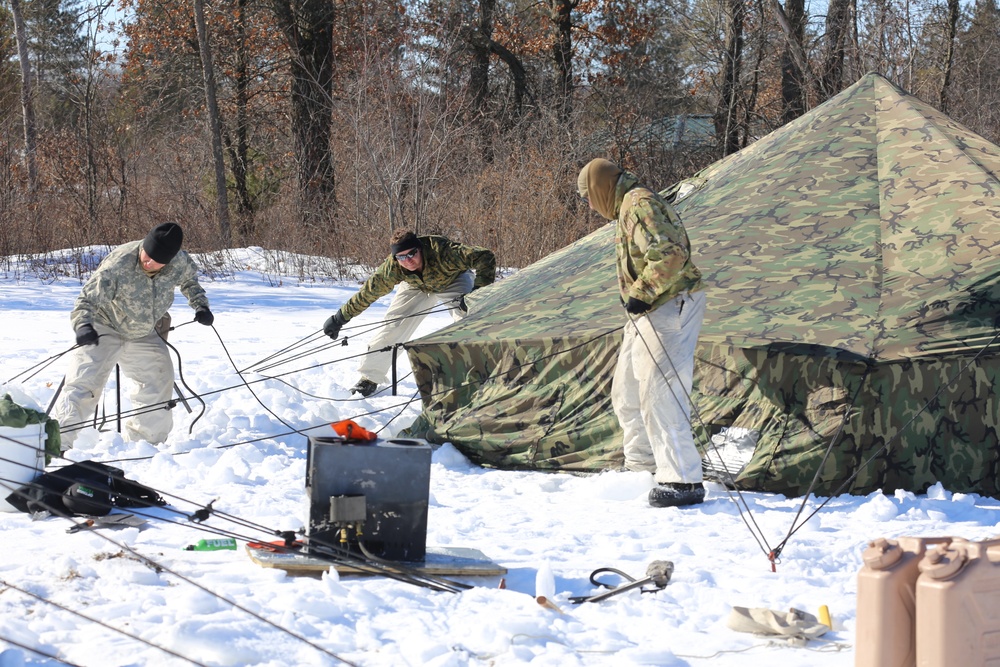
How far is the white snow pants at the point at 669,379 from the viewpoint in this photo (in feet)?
16.8

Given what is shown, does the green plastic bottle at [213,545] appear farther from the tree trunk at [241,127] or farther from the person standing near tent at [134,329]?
the tree trunk at [241,127]

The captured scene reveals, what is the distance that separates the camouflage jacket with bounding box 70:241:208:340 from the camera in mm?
6207

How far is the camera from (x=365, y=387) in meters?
7.96

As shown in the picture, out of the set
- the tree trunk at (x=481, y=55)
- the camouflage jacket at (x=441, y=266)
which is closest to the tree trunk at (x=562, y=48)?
the tree trunk at (x=481, y=55)

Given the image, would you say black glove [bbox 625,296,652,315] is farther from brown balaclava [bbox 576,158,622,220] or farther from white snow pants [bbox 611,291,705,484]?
brown balaclava [bbox 576,158,622,220]

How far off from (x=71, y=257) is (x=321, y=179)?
A: 16.0ft

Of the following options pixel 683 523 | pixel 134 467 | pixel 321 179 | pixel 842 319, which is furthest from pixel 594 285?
pixel 321 179

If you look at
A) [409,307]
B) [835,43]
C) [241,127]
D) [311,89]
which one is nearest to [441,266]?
[409,307]

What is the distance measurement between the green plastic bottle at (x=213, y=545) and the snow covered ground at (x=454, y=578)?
30mm

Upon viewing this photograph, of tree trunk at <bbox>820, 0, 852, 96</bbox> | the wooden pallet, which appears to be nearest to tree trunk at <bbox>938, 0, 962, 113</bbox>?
tree trunk at <bbox>820, 0, 852, 96</bbox>

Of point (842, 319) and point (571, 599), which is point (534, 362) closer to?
point (842, 319)

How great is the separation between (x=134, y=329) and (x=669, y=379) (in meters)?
3.15

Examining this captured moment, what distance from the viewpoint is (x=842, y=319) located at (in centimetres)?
548

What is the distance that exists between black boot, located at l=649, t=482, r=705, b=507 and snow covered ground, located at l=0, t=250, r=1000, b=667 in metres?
0.09
